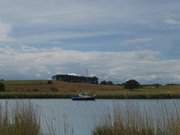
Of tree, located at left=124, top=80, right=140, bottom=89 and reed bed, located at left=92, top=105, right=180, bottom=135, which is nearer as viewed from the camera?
reed bed, located at left=92, top=105, right=180, bottom=135

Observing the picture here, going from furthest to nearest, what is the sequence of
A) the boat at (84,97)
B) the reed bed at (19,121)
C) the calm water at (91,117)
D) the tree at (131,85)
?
1. the tree at (131,85)
2. the boat at (84,97)
3. the calm water at (91,117)
4. the reed bed at (19,121)

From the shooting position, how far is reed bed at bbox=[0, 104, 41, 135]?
1314 centimetres

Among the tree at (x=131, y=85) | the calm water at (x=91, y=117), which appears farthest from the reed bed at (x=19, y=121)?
the tree at (x=131, y=85)

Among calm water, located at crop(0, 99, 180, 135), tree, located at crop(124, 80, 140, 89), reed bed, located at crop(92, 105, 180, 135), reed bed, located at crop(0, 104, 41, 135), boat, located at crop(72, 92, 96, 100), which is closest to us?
reed bed, located at crop(0, 104, 41, 135)

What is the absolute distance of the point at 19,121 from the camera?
44.0 feet

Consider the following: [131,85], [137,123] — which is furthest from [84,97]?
[137,123]

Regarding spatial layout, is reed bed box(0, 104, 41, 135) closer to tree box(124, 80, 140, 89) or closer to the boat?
the boat

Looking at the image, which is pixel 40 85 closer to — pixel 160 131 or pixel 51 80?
pixel 51 80

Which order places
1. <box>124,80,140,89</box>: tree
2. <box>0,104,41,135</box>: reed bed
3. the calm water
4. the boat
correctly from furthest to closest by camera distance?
<box>124,80,140,89</box>: tree
the boat
the calm water
<box>0,104,41,135</box>: reed bed

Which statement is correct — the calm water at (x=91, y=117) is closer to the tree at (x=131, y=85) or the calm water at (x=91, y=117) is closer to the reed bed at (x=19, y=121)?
the reed bed at (x=19, y=121)

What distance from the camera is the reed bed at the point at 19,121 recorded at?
13141 mm

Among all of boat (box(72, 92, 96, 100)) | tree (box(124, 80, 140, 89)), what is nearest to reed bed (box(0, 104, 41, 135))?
boat (box(72, 92, 96, 100))

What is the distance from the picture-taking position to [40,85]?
98.9 m

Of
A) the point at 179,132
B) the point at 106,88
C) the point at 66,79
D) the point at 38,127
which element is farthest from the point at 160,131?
the point at 66,79
